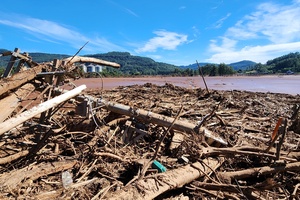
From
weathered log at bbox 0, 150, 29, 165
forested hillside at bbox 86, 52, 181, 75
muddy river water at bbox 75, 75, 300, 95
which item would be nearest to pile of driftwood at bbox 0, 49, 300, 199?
weathered log at bbox 0, 150, 29, 165

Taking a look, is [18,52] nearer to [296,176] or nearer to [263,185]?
[263,185]

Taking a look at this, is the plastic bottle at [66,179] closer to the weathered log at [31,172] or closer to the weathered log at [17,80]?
the weathered log at [31,172]

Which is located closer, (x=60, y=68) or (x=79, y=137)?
(x=60, y=68)

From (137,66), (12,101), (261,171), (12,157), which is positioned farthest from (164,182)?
(137,66)

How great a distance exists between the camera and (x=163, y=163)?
2.92 metres

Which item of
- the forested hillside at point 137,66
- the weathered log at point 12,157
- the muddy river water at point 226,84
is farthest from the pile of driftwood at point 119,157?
the forested hillside at point 137,66

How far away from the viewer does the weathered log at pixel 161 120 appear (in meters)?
3.43

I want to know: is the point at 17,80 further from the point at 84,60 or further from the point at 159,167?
the point at 159,167

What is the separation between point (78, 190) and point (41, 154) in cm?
119

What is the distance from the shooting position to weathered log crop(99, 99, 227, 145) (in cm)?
343

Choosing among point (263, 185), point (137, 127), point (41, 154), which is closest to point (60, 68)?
point (41, 154)

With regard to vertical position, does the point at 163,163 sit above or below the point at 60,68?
below

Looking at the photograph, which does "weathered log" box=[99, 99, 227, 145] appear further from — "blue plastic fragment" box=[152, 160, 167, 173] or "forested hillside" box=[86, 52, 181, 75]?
"forested hillside" box=[86, 52, 181, 75]

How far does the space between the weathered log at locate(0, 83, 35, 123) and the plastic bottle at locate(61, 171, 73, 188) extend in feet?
2.98
